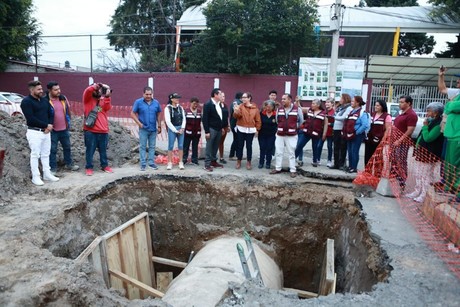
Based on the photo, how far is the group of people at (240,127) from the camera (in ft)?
20.3

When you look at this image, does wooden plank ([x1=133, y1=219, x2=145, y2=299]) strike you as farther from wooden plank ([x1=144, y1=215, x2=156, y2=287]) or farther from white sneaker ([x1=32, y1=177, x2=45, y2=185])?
white sneaker ([x1=32, y1=177, x2=45, y2=185])

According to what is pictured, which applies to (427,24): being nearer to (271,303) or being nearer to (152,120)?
(152,120)

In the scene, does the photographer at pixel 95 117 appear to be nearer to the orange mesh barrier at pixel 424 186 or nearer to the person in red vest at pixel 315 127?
the person in red vest at pixel 315 127

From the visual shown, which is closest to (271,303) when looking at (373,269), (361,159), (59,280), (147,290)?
(373,269)

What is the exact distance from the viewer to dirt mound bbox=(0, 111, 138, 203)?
5984mm

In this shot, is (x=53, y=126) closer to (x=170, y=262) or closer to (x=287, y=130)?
(x=170, y=262)

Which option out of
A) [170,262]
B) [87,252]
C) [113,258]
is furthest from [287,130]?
[87,252]

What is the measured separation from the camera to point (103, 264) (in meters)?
5.17

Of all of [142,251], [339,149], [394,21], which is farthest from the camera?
[394,21]

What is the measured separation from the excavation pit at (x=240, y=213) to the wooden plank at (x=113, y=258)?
0.73m

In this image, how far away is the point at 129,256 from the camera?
5.96m

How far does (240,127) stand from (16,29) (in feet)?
51.7

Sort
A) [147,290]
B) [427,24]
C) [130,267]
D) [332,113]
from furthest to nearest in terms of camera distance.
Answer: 1. [427,24]
2. [332,113]
3. [130,267]
4. [147,290]

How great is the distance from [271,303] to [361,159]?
272 inches
